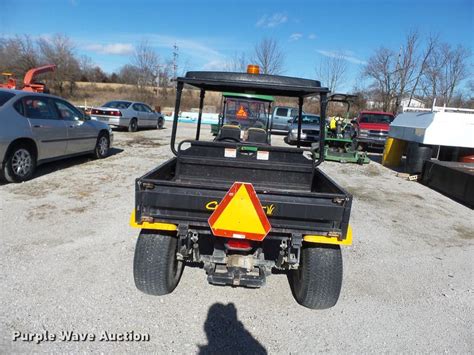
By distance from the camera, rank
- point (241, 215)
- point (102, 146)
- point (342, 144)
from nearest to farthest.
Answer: point (241, 215), point (102, 146), point (342, 144)

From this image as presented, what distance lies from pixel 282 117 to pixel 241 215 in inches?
694

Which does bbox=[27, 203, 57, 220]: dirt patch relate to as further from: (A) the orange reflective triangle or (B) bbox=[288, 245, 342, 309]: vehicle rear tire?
(B) bbox=[288, 245, 342, 309]: vehicle rear tire

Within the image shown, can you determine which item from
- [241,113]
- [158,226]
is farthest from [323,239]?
[241,113]

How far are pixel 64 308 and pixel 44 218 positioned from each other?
2.33 m

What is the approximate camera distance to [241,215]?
2.48m

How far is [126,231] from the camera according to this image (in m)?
4.32

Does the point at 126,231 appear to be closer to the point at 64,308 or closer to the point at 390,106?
the point at 64,308

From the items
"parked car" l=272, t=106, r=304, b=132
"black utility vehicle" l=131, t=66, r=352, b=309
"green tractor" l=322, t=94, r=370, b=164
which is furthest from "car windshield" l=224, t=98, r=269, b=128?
"parked car" l=272, t=106, r=304, b=132

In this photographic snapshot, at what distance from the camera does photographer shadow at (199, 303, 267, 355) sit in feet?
8.02

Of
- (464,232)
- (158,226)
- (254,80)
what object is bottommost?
(464,232)

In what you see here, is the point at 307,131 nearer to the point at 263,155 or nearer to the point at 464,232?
the point at 464,232

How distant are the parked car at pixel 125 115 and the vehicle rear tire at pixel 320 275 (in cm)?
1322

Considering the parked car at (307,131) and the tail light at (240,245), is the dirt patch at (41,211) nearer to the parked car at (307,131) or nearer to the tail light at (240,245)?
the tail light at (240,245)

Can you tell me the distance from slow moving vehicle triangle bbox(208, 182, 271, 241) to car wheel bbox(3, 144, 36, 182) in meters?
A: 5.13
